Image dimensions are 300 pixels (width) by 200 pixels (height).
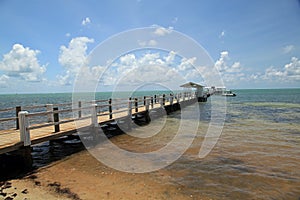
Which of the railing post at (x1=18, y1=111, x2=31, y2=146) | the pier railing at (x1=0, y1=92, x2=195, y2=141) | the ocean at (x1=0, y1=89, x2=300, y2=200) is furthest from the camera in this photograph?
the pier railing at (x1=0, y1=92, x2=195, y2=141)

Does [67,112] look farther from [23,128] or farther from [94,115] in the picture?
[23,128]

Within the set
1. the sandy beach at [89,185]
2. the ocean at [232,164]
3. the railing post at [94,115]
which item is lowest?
the ocean at [232,164]

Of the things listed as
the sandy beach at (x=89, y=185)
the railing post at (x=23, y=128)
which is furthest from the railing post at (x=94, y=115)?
the railing post at (x=23, y=128)

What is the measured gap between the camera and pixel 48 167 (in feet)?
22.0

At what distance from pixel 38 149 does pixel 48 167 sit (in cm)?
261

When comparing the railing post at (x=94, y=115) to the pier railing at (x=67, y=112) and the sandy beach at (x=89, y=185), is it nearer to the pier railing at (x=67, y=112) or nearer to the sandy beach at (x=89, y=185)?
the pier railing at (x=67, y=112)

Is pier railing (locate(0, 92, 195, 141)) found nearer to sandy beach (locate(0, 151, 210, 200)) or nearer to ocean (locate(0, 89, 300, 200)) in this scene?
ocean (locate(0, 89, 300, 200))

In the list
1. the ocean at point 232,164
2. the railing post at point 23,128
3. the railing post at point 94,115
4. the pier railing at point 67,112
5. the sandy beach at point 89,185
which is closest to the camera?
the sandy beach at point 89,185

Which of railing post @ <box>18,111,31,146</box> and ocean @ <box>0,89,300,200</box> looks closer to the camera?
ocean @ <box>0,89,300,200</box>

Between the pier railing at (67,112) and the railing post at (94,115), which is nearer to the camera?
the pier railing at (67,112)

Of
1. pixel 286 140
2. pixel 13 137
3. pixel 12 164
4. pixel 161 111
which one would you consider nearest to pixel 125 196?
pixel 12 164

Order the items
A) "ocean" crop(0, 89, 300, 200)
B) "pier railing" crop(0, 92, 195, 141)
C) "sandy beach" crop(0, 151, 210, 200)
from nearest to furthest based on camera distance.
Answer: "sandy beach" crop(0, 151, 210, 200) < "ocean" crop(0, 89, 300, 200) < "pier railing" crop(0, 92, 195, 141)

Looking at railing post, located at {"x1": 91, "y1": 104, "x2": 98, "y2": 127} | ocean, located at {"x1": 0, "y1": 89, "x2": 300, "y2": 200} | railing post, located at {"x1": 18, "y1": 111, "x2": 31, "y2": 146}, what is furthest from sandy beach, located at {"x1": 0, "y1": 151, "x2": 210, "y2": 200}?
railing post, located at {"x1": 91, "y1": 104, "x2": 98, "y2": 127}

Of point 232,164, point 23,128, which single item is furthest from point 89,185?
point 232,164
